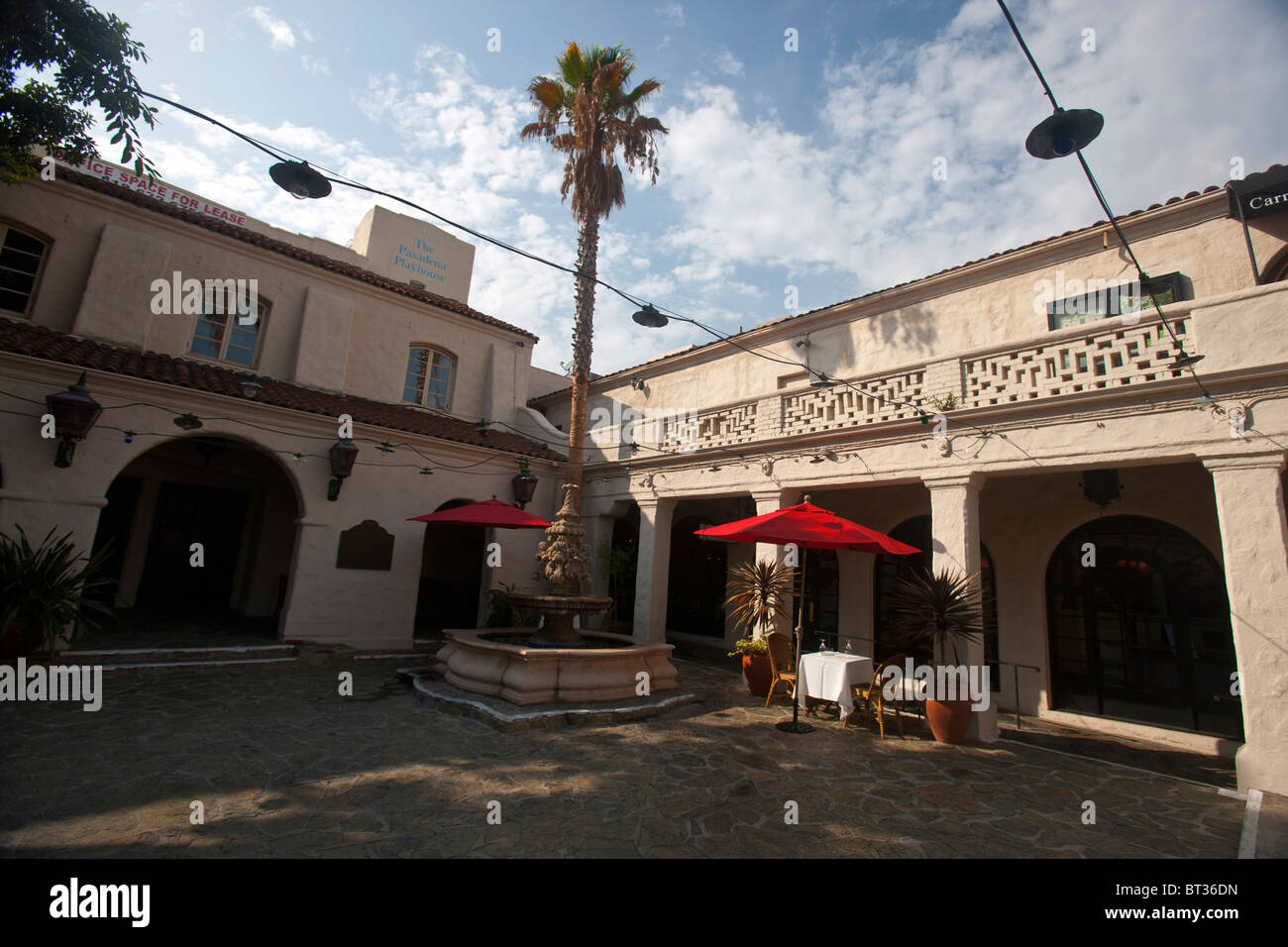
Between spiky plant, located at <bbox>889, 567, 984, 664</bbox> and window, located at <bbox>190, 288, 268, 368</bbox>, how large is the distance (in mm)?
13664

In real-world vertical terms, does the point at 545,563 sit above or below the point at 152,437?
below

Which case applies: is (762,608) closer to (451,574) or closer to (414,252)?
(451,574)

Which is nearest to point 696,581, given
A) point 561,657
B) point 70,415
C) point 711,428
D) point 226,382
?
point 711,428

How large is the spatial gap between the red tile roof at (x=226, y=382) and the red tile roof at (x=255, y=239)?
2.89 m

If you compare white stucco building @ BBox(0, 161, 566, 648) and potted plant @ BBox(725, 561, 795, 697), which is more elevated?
white stucco building @ BBox(0, 161, 566, 648)

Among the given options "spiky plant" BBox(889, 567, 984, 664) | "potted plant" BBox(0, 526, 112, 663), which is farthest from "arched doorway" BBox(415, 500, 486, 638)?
"spiky plant" BBox(889, 567, 984, 664)

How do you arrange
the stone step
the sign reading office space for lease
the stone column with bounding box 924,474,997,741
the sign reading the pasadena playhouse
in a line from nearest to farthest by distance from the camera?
the stone column with bounding box 924,474,997,741 < the stone step < the sign reading office space for lease < the sign reading the pasadena playhouse

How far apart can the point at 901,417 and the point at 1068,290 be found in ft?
13.2

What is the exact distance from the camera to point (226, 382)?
10336mm

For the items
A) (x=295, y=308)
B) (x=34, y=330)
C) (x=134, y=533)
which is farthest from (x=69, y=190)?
(x=134, y=533)

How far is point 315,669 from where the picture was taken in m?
9.54

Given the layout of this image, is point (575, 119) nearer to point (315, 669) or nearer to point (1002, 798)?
point (315, 669)

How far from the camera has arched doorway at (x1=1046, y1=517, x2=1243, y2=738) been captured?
8.23 meters

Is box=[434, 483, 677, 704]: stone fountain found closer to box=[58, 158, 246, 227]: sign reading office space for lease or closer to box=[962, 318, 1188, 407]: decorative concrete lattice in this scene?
box=[962, 318, 1188, 407]: decorative concrete lattice
